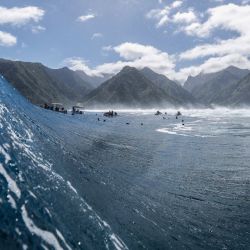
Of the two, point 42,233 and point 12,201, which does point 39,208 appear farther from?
point 42,233

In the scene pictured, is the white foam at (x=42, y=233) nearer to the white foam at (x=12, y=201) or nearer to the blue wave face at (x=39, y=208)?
the blue wave face at (x=39, y=208)

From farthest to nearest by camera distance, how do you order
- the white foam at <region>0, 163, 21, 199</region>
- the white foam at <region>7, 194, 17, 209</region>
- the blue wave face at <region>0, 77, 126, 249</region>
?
the white foam at <region>0, 163, 21, 199</region>
the white foam at <region>7, 194, 17, 209</region>
the blue wave face at <region>0, 77, 126, 249</region>

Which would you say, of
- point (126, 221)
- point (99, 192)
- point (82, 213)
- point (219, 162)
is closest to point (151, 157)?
point (219, 162)

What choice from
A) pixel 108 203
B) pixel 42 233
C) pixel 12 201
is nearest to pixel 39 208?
pixel 12 201

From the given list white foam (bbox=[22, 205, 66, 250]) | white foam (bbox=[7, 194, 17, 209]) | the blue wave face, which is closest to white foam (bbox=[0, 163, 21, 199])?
the blue wave face

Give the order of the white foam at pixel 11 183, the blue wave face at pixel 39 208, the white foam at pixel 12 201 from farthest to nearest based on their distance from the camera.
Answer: the white foam at pixel 11 183 < the white foam at pixel 12 201 < the blue wave face at pixel 39 208

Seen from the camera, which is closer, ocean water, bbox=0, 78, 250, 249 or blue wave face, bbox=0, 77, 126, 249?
blue wave face, bbox=0, 77, 126, 249

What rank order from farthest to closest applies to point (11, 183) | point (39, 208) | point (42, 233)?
point (11, 183) → point (39, 208) → point (42, 233)

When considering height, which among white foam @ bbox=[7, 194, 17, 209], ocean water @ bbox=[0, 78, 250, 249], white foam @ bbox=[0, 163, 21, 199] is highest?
white foam @ bbox=[0, 163, 21, 199]

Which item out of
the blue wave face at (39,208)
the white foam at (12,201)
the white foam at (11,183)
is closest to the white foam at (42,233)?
the blue wave face at (39,208)

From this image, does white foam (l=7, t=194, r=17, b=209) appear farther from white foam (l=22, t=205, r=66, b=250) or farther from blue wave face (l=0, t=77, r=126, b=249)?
white foam (l=22, t=205, r=66, b=250)

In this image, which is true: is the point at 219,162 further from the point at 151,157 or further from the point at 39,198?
the point at 39,198
